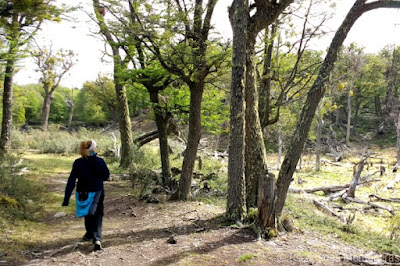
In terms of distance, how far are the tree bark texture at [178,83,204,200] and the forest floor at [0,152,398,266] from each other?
84cm

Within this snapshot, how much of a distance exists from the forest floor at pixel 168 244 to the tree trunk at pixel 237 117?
0.48 meters

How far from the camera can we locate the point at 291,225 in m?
5.75

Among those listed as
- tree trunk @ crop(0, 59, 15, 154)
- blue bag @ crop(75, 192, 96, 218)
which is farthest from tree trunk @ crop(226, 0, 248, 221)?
tree trunk @ crop(0, 59, 15, 154)

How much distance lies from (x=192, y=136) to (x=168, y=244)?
11.3 ft

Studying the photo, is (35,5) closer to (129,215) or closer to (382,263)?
(129,215)

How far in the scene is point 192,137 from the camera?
25.6ft

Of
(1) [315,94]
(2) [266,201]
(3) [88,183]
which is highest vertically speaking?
(1) [315,94]

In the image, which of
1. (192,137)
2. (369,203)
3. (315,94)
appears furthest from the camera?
(369,203)

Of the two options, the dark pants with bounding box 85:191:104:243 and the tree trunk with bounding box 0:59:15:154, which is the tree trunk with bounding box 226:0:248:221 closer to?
the dark pants with bounding box 85:191:104:243

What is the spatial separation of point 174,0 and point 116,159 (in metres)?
9.82

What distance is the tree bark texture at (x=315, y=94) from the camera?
5.21 meters

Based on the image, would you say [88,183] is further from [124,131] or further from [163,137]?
[124,131]

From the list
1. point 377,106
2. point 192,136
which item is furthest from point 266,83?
point 377,106

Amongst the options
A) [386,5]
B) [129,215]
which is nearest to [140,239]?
[129,215]
